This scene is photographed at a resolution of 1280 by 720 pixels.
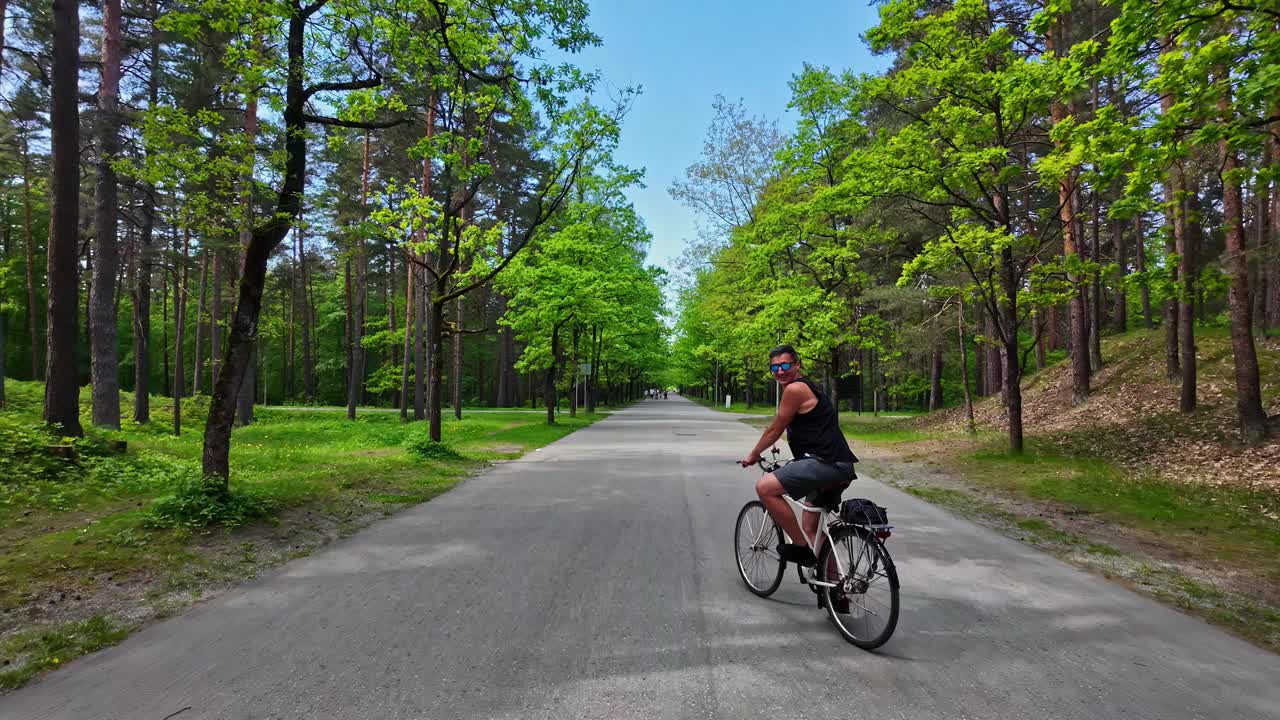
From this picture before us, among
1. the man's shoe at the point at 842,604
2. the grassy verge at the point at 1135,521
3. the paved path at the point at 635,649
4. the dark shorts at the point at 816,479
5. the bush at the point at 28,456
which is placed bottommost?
the grassy verge at the point at 1135,521

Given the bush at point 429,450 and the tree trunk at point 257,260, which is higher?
the tree trunk at point 257,260

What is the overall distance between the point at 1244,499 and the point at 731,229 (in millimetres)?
22512

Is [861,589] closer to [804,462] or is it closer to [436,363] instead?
[804,462]

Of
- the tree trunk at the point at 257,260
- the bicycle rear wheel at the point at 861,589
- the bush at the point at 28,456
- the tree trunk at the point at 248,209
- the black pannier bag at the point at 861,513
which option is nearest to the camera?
the bicycle rear wheel at the point at 861,589

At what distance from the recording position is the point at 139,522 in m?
6.24

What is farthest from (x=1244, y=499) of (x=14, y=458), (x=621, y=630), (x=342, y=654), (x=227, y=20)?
(x=14, y=458)

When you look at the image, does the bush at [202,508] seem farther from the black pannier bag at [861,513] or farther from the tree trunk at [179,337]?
the tree trunk at [179,337]

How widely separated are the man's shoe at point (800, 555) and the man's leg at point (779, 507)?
0.16 ft

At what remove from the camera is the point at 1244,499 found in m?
7.91

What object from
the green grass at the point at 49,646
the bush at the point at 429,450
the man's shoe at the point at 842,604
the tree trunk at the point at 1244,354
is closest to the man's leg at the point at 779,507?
the man's shoe at the point at 842,604

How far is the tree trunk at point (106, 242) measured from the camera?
40.5 feet

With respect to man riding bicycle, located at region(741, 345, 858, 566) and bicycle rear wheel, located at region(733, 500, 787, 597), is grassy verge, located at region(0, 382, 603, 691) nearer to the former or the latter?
bicycle rear wheel, located at region(733, 500, 787, 597)

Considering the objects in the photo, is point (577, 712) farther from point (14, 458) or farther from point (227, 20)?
point (14, 458)

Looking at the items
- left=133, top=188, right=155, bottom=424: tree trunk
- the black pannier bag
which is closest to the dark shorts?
the black pannier bag
